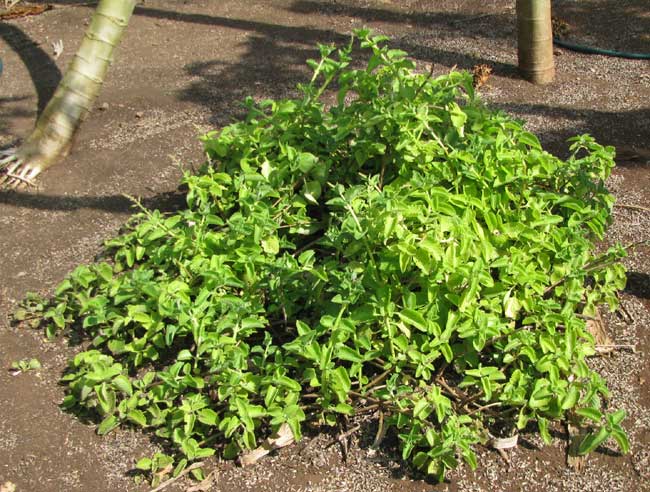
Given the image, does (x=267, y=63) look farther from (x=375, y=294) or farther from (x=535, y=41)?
(x=375, y=294)

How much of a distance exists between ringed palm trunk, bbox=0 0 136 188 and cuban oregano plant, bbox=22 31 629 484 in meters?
1.38

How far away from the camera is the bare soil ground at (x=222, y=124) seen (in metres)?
2.77

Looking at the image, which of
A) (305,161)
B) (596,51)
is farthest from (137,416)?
(596,51)

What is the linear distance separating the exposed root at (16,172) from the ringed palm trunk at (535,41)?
3.44 metres

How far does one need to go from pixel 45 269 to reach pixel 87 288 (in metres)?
0.49

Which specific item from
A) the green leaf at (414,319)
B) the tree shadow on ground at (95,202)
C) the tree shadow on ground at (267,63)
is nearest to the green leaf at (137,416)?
the green leaf at (414,319)

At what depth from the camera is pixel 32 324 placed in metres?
3.47

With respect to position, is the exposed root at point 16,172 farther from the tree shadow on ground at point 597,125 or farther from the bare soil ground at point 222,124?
the tree shadow on ground at point 597,125

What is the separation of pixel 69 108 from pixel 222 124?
3.32ft

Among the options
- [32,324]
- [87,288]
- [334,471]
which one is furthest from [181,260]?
[334,471]

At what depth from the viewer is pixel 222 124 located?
16.7 ft

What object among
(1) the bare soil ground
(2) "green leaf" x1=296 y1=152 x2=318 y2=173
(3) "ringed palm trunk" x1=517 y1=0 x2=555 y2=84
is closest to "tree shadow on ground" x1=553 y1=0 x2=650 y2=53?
(1) the bare soil ground

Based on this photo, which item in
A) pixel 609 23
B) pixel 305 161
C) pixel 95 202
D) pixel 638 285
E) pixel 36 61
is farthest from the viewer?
pixel 609 23

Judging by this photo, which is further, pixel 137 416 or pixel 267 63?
pixel 267 63
